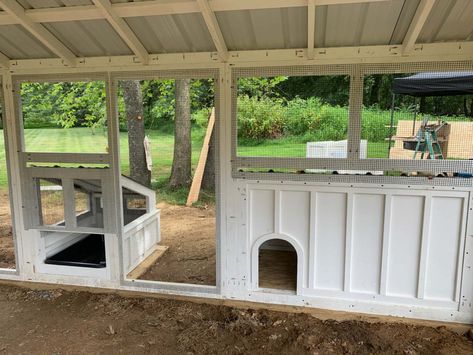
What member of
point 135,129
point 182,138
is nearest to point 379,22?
point 135,129

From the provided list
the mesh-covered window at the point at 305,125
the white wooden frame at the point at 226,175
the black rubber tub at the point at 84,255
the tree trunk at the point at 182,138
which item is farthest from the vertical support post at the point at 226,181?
the tree trunk at the point at 182,138

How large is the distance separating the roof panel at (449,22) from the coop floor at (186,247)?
10.2 ft

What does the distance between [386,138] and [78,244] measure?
364 cm

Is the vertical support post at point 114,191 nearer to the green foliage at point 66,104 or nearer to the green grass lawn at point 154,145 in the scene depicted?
the green grass lawn at point 154,145

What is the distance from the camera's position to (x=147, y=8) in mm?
2525

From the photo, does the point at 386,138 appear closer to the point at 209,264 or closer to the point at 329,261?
the point at 329,261

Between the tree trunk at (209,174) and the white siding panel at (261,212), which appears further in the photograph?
the tree trunk at (209,174)

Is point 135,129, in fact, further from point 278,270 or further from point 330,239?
point 330,239

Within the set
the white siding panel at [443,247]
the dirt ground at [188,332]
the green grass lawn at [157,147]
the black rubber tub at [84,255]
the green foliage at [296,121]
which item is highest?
the green foliage at [296,121]

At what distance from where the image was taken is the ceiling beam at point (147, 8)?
2359 mm

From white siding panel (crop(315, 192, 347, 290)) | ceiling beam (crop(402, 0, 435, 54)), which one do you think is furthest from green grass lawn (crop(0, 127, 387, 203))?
ceiling beam (crop(402, 0, 435, 54))

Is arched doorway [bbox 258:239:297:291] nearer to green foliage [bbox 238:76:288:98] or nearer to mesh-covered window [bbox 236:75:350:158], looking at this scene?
mesh-covered window [bbox 236:75:350:158]

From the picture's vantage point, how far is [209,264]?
4.52m

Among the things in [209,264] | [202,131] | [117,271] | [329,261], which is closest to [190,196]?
[202,131]
